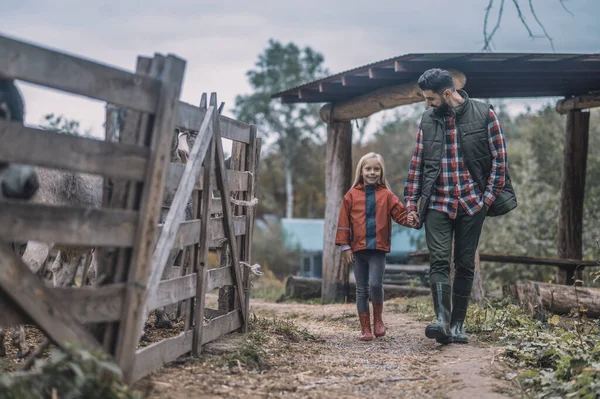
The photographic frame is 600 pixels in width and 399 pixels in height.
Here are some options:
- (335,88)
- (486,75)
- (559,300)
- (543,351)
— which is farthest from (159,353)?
(486,75)

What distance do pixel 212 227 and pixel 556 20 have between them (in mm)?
4805

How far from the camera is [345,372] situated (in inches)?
195

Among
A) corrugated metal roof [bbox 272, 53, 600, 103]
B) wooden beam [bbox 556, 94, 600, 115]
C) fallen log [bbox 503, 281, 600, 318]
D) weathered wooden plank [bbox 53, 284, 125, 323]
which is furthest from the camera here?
wooden beam [bbox 556, 94, 600, 115]

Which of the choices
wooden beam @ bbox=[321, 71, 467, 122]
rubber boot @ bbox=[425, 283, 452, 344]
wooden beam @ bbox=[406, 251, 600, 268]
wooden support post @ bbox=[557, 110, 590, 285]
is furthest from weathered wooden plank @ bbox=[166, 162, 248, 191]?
wooden support post @ bbox=[557, 110, 590, 285]

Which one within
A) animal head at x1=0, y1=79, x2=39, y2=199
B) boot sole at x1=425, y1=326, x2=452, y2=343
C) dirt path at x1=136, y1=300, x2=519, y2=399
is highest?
animal head at x1=0, y1=79, x2=39, y2=199

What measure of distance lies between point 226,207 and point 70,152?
2.26 metres

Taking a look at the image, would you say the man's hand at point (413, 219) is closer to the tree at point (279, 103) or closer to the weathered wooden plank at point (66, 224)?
the weathered wooden plank at point (66, 224)

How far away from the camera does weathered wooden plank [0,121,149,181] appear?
10.5 feet

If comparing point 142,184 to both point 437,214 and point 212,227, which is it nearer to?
point 212,227

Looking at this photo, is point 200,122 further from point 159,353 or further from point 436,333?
point 436,333

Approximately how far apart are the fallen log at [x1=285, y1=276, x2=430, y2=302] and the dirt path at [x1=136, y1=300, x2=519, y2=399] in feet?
13.7

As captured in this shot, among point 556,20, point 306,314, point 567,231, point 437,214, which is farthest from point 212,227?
point 567,231

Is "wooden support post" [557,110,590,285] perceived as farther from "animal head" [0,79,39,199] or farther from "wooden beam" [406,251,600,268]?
"animal head" [0,79,39,199]

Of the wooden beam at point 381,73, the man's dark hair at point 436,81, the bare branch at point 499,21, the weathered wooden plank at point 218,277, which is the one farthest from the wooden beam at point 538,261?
the weathered wooden plank at point 218,277
